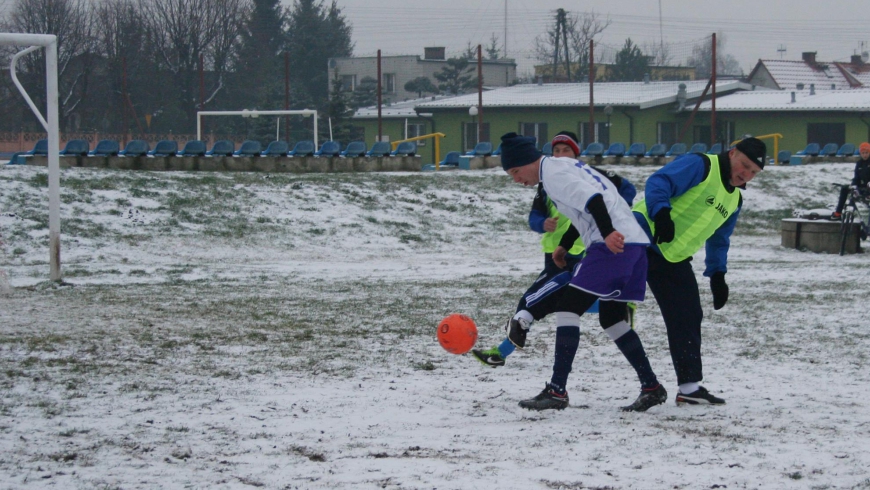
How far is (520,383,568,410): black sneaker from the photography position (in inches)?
231

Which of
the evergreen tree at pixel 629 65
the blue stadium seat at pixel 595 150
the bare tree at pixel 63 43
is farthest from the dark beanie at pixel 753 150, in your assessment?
the evergreen tree at pixel 629 65

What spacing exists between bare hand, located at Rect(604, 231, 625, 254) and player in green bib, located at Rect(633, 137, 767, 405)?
14.9 inches

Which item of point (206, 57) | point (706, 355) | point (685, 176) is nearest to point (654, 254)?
point (685, 176)

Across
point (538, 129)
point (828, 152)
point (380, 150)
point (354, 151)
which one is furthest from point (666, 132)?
point (354, 151)

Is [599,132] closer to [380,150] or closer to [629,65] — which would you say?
[380,150]

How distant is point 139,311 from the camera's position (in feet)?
33.2

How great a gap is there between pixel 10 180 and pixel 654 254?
16.2 metres

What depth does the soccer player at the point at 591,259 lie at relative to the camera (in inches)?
222

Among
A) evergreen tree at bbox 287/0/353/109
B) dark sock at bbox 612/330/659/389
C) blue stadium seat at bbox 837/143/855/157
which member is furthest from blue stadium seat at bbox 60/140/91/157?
evergreen tree at bbox 287/0/353/109

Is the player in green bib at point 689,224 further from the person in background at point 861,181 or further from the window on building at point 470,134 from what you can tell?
the window on building at point 470,134

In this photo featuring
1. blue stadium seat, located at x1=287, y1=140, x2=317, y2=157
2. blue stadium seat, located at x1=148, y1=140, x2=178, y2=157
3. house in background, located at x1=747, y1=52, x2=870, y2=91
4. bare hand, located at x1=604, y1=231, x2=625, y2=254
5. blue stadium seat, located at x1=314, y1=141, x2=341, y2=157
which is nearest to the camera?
bare hand, located at x1=604, y1=231, x2=625, y2=254

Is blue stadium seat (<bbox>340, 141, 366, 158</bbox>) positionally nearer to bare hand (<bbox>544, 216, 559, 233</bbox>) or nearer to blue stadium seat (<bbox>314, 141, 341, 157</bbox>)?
blue stadium seat (<bbox>314, 141, 341, 157</bbox>)

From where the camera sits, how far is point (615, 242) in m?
5.48

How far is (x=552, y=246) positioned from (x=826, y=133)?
4354cm
